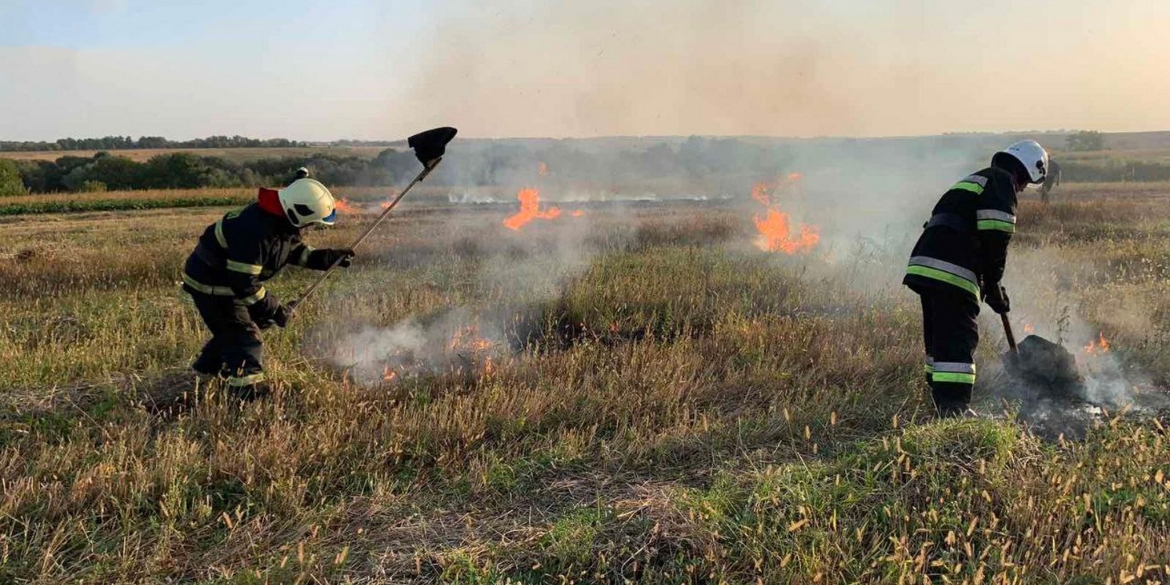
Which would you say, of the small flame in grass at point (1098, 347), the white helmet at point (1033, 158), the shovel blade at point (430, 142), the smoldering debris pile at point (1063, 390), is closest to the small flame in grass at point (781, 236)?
the small flame in grass at point (1098, 347)

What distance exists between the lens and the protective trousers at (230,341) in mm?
4637

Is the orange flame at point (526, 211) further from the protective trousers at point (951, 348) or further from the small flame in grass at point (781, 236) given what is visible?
the protective trousers at point (951, 348)

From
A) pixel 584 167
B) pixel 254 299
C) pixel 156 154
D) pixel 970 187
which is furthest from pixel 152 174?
pixel 970 187

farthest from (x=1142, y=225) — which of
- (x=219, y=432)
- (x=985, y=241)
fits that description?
(x=219, y=432)

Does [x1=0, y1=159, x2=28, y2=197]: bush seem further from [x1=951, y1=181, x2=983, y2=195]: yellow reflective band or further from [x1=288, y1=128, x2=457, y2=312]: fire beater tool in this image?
[x1=951, y1=181, x2=983, y2=195]: yellow reflective band

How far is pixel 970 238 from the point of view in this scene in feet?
15.5

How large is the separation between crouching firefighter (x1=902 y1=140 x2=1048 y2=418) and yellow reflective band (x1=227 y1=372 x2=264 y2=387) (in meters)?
4.75

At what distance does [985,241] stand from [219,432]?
529 cm

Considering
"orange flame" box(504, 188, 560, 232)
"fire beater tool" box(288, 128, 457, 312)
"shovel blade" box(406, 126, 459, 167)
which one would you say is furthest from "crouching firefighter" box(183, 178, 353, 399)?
"orange flame" box(504, 188, 560, 232)

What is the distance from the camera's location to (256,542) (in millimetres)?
3129

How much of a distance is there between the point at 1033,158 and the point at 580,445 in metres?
3.97

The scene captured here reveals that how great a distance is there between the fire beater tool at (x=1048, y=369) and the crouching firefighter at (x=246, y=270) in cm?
528

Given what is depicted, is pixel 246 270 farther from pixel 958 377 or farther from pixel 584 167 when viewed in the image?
pixel 584 167

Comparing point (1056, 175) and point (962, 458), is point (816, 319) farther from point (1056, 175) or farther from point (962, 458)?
point (962, 458)
